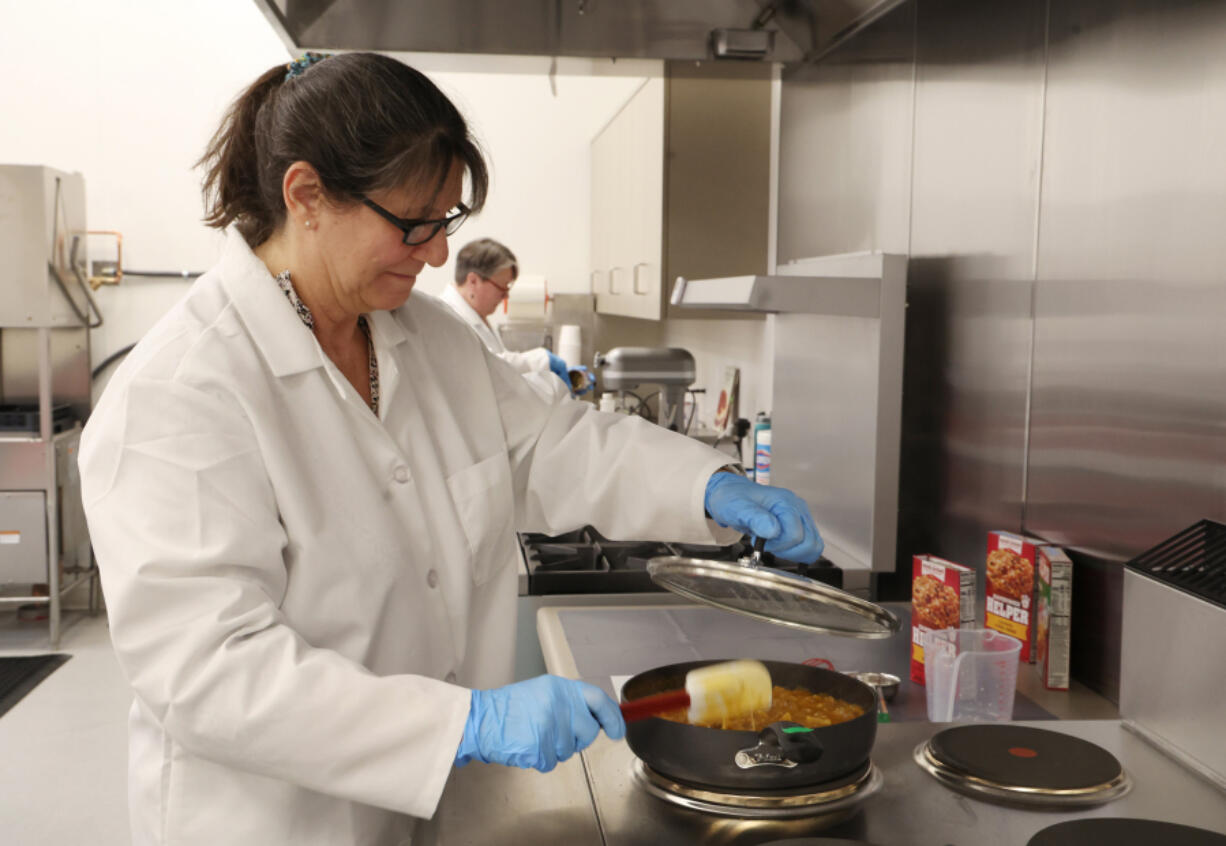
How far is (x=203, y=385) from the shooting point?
3.40 feet

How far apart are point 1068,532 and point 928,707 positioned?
323mm

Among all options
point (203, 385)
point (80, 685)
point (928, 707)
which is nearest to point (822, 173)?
point (928, 707)

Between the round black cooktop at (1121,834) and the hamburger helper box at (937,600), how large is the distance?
53cm

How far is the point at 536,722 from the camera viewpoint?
3.08 ft

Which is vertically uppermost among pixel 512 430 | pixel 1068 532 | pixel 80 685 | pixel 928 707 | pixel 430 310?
pixel 430 310

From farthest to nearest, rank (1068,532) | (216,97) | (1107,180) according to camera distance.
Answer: (216,97) → (1068,532) → (1107,180)

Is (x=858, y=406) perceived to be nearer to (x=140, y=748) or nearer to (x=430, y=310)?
(x=430, y=310)

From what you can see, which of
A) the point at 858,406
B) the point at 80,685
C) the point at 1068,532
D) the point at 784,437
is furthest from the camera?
the point at 80,685

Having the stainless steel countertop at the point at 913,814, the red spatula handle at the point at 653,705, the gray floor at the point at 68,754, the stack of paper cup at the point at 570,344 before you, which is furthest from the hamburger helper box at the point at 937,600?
the stack of paper cup at the point at 570,344

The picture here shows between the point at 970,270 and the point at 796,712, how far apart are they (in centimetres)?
90

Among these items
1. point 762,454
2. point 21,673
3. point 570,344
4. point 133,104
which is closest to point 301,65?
point 762,454

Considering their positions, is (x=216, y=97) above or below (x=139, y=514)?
above

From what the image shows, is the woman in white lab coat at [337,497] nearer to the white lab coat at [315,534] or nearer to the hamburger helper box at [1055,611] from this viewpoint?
the white lab coat at [315,534]

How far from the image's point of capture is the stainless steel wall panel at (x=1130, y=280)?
1.18 m
